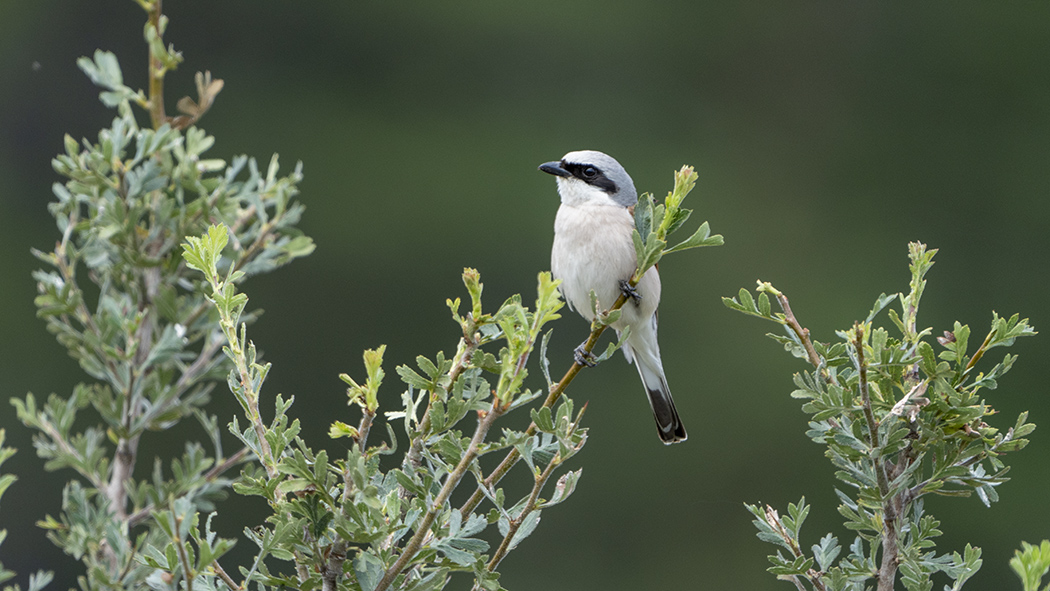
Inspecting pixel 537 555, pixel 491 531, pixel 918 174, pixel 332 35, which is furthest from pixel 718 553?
pixel 332 35

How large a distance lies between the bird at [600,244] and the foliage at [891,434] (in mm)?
1201

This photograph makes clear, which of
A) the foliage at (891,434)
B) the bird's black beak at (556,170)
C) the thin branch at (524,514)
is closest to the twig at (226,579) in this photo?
the thin branch at (524,514)

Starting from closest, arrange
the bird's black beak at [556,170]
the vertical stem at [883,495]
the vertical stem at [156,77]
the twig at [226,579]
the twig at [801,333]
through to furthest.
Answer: the twig at [226,579] → the vertical stem at [883,495] → the twig at [801,333] → the vertical stem at [156,77] → the bird's black beak at [556,170]

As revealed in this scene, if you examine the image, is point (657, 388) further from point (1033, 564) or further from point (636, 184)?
point (636, 184)

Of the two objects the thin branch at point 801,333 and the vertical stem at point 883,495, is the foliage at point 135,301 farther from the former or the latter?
the vertical stem at point 883,495

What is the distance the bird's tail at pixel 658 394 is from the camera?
3.19 meters

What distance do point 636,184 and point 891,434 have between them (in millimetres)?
6656

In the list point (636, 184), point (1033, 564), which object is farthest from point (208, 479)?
point (636, 184)

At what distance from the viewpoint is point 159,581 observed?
1.42m

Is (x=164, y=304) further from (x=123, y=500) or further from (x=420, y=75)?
(x=420, y=75)

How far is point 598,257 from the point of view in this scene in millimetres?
2900

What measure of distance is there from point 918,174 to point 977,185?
0.52 meters

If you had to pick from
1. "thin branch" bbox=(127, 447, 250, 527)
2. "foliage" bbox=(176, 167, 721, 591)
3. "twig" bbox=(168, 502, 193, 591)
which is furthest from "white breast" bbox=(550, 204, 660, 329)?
"twig" bbox=(168, 502, 193, 591)

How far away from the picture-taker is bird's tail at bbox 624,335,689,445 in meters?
3.19
